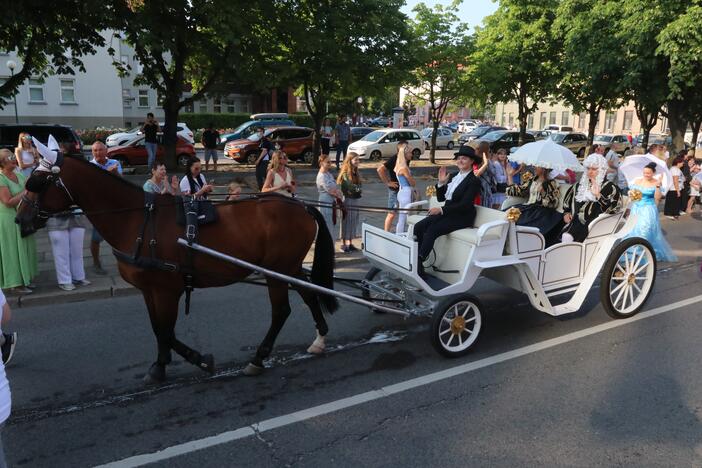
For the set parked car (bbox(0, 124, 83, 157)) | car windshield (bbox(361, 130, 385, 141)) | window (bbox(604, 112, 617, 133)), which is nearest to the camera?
parked car (bbox(0, 124, 83, 157))

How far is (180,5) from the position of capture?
15.2 m

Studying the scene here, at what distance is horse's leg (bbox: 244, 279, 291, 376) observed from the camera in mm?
5148

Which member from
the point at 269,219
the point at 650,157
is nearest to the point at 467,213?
the point at 269,219

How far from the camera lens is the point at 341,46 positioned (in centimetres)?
2077

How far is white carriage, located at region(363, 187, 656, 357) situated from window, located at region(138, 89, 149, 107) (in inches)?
1790

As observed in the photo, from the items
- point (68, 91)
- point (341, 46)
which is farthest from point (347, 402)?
point (68, 91)

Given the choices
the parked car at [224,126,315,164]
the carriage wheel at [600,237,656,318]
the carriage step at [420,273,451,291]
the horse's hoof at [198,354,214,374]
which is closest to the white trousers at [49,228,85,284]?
the horse's hoof at [198,354,214,374]

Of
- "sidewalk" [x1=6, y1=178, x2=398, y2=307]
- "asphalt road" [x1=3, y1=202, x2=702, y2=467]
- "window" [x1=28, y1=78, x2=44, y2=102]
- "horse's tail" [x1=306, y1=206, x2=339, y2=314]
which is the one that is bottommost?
A: "asphalt road" [x1=3, y1=202, x2=702, y2=467]

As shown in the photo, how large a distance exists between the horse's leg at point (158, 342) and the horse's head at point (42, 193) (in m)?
1.04

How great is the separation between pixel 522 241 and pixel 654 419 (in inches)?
82.7

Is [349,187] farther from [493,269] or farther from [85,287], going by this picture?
[85,287]

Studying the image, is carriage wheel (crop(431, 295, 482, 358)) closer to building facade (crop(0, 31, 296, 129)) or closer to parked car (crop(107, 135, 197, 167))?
parked car (crop(107, 135, 197, 167))

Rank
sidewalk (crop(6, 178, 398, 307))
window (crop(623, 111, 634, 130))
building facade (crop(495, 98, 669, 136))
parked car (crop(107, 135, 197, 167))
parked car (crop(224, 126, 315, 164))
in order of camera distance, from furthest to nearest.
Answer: window (crop(623, 111, 634, 130)), building facade (crop(495, 98, 669, 136)), parked car (crop(224, 126, 315, 164)), parked car (crop(107, 135, 197, 167)), sidewalk (crop(6, 178, 398, 307))

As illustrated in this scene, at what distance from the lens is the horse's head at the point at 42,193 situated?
444 centimetres
